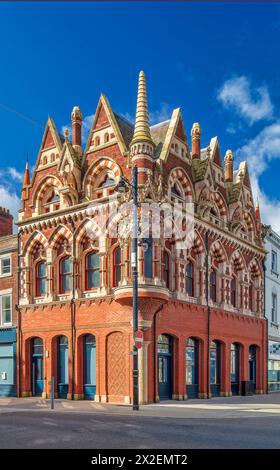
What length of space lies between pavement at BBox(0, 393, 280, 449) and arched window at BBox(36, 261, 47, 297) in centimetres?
1069

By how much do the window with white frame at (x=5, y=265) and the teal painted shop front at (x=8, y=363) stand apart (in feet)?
12.3

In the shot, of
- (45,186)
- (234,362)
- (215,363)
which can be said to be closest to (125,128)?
(45,186)

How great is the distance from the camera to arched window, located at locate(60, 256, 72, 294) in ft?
100

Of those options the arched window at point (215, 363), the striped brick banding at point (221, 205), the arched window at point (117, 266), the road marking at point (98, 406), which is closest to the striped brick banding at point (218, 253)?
the striped brick banding at point (221, 205)

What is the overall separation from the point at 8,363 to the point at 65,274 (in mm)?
7370

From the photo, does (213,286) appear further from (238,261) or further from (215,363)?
(215,363)

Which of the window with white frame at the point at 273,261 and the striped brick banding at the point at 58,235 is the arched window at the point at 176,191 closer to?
the striped brick banding at the point at 58,235

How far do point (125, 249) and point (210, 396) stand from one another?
11.3 metres

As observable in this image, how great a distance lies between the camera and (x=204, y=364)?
3145 centimetres

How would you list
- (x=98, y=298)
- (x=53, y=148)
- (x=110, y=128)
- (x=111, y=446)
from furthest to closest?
1. (x=53, y=148)
2. (x=110, y=128)
3. (x=98, y=298)
4. (x=111, y=446)

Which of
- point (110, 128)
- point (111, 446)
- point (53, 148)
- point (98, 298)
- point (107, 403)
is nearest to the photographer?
point (111, 446)

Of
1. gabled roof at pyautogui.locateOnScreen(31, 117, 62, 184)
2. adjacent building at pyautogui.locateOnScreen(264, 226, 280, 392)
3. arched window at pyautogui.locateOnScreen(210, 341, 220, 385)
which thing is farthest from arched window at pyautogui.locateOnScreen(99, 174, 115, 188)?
adjacent building at pyautogui.locateOnScreen(264, 226, 280, 392)
